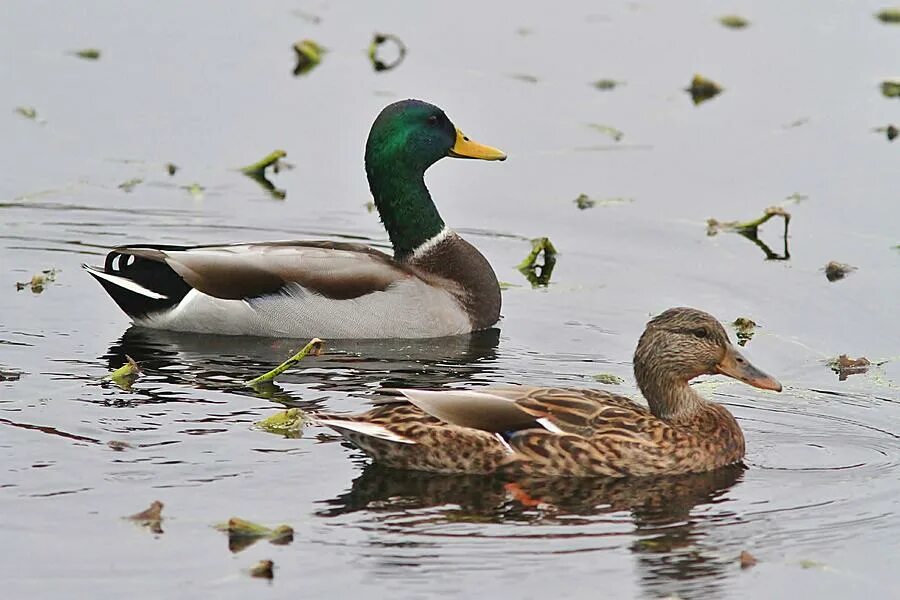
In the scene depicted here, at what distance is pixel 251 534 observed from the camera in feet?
28.5

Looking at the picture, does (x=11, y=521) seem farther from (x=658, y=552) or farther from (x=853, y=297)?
(x=853, y=297)

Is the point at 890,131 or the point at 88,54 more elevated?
the point at 88,54

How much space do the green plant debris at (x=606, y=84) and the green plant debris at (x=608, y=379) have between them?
7.69 metres

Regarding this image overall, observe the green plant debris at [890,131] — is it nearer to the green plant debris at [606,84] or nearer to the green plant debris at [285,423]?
the green plant debris at [606,84]

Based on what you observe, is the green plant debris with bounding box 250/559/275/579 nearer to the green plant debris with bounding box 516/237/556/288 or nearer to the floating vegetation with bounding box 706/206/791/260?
the green plant debris with bounding box 516/237/556/288

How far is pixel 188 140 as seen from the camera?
17.3m

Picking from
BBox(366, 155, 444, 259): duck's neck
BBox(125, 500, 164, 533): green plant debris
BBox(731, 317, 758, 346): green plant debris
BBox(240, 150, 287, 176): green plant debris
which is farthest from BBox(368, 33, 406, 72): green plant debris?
BBox(125, 500, 164, 533): green plant debris

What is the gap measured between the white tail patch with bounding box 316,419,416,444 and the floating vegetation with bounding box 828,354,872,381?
341cm

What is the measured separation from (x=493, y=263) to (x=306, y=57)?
19.1 ft

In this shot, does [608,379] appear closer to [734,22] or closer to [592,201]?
[592,201]

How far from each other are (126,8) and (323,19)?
2232mm

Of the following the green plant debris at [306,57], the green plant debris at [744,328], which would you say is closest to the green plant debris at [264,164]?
the green plant debris at [306,57]

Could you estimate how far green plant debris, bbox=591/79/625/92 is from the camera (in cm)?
1930

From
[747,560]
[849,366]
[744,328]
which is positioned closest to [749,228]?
[744,328]
